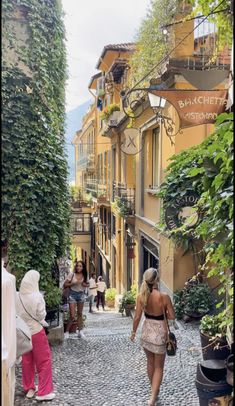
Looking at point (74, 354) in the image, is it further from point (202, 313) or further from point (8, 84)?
point (8, 84)

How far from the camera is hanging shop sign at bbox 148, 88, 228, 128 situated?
18.5 ft

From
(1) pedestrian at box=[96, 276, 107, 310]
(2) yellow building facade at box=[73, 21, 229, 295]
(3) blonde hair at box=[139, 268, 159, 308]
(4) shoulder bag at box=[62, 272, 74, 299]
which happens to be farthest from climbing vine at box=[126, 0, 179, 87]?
(1) pedestrian at box=[96, 276, 107, 310]

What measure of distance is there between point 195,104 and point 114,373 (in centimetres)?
414

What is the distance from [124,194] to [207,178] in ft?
40.3

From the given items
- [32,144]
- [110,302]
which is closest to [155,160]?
[32,144]

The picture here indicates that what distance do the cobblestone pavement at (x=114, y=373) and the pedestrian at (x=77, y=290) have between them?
410mm

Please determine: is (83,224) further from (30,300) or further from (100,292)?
(30,300)

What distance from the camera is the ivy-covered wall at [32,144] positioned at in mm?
6676

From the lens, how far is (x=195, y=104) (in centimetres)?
573

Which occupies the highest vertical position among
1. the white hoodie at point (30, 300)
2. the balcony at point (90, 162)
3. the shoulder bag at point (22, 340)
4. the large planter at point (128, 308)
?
the balcony at point (90, 162)

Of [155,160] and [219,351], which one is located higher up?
[155,160]

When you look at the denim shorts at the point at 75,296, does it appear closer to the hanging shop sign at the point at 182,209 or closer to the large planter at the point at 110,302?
the hanging shop sign at the point at 182,209

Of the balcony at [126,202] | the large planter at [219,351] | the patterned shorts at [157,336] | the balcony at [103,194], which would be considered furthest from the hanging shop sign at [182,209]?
the balcony at [103,194]

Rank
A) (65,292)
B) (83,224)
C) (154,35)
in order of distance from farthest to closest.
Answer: (83,224) → (154,35) → (65,292)
